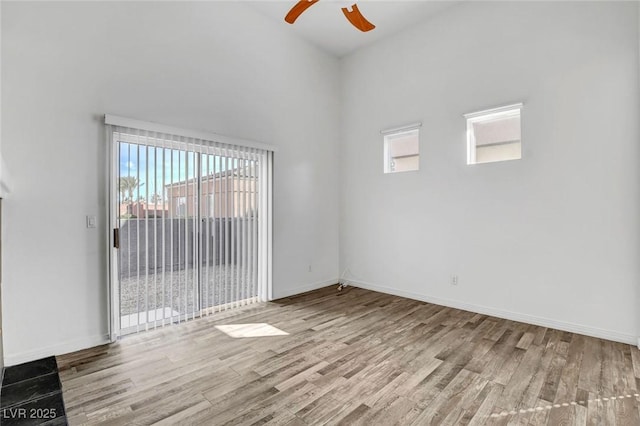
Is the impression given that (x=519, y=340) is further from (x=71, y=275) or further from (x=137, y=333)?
(x=71, y=275)

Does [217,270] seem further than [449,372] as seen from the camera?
Yes

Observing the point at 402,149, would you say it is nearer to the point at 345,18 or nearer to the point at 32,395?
the point at 345,18

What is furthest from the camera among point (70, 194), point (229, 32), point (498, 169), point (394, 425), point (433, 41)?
point (433, 41)

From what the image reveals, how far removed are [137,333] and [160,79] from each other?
9.08 feet

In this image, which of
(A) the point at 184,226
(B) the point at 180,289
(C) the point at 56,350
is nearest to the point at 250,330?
(B) the point at 180,289

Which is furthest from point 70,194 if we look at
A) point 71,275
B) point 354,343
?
point 354,343

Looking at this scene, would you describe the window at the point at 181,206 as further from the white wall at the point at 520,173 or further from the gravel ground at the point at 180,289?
the white wall at the point at 520,173

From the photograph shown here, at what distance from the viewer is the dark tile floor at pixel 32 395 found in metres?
1.90

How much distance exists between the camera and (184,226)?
354 centimetres

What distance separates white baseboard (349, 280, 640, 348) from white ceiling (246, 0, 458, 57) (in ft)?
13.2

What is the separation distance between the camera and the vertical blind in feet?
10.3

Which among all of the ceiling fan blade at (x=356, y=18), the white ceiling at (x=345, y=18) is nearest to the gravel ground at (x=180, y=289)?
the ceiling fan blade at (x=356, y=18)

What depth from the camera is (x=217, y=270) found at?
3.86 meters

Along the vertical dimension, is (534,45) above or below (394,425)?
above
